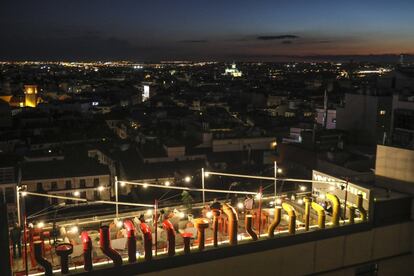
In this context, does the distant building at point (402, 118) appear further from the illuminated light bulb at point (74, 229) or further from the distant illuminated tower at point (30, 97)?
the distant illuminated tower at point (30, 97)

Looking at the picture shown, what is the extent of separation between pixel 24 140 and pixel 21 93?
162ft

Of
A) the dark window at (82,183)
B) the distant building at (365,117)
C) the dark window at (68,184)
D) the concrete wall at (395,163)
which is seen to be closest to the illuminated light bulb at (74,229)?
the concrete wall at (395,163)

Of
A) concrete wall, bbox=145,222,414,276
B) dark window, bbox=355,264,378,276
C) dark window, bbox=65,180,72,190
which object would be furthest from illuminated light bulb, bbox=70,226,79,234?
dark window, bbox=65,180,72,190

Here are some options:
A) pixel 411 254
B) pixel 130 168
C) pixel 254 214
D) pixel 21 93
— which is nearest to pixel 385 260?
pixel 411 254

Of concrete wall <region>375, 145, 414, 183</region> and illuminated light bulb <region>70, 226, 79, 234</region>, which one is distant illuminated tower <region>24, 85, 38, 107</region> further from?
concrete wall <region>375, 145, 414, 183</region>

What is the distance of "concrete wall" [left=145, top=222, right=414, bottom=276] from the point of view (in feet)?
34.8

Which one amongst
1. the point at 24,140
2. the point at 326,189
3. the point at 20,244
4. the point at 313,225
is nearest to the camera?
the point at 20,244

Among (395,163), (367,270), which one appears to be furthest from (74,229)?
(395,163)

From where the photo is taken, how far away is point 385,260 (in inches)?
500

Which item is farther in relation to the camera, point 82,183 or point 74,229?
point 82,183

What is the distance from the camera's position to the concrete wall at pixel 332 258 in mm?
10594

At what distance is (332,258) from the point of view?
11836mm

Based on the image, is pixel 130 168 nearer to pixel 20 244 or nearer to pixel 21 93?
pixel 20 244

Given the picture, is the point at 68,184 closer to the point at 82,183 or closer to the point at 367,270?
the point at 82,183
